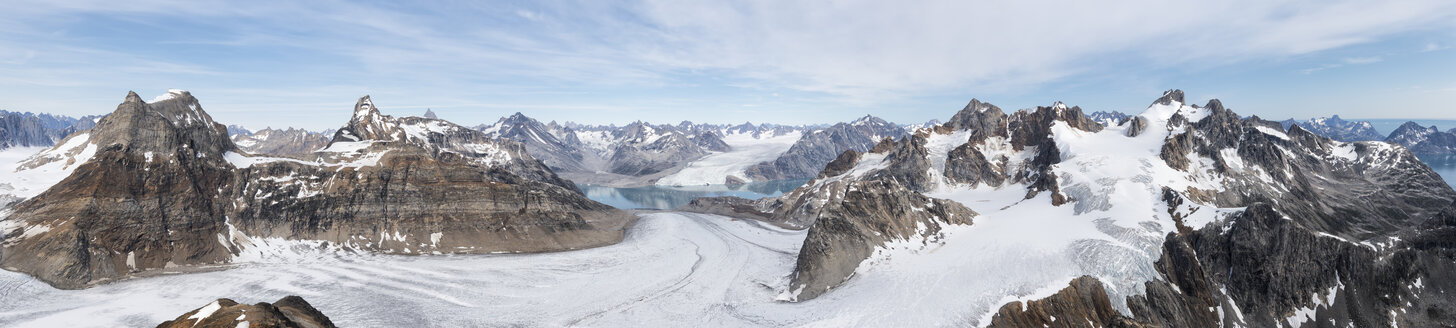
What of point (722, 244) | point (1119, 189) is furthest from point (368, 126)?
point (1119, 189)

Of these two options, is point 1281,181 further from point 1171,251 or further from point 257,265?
point 257,265

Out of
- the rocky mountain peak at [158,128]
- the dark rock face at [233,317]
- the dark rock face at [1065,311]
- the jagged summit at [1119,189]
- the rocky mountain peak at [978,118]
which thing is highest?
the rocky mountain peak at [158,128]

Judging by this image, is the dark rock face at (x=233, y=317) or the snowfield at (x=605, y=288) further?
the snowfield at (x=605, y=288)

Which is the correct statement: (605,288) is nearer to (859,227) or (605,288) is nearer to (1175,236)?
(859,227)

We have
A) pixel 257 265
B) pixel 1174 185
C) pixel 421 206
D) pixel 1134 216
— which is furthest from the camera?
pixel 421 206

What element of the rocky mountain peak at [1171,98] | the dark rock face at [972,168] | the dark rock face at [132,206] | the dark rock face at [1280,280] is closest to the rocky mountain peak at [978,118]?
the dark rock face at [972,168]

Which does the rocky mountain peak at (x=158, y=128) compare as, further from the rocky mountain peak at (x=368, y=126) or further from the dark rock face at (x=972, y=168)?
the dark rock face at (x=972, y=168)

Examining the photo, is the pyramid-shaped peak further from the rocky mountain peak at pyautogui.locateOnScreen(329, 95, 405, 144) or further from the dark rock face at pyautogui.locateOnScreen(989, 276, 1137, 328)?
the dark rock face at pyautogui.locateOnScreen(989, 276, 1137, 328)

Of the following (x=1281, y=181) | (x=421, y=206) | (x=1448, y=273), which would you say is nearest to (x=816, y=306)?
(x=1448, y=273)
